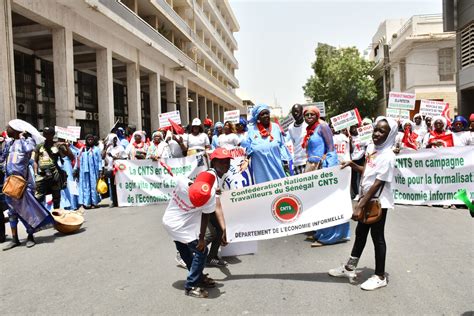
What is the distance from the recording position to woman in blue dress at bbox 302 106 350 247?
18.8ft

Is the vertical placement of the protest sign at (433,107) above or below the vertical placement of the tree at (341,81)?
below

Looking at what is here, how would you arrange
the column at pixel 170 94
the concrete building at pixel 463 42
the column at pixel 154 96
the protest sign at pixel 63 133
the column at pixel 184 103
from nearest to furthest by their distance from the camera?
the protest sign at pixel 63 133, the concrete building at pixel 463 42, the column at pixel 154 96, the column at pixel 170 94, the column at pixel 184 103

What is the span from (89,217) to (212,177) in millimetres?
5701

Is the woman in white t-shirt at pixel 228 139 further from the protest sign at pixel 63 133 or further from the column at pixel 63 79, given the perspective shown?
the column at pixel 63 79

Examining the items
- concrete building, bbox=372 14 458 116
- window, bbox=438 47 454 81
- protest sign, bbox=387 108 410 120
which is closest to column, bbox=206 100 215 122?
concrete building, bbox=372 14 458 116

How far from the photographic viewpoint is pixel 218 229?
14.8ft

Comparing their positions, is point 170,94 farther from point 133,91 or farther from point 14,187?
point 14,187

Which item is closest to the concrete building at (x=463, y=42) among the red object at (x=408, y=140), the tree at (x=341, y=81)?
the red object at (x=408, y=140)

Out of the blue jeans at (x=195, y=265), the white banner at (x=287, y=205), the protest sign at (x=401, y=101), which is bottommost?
the blue jeans at (x=195, y=265)

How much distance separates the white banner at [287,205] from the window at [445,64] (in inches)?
1239

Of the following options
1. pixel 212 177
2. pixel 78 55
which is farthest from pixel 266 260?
pixel 78 55

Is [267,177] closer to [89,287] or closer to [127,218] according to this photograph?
[89,287]

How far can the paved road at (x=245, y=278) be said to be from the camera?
3828 mm

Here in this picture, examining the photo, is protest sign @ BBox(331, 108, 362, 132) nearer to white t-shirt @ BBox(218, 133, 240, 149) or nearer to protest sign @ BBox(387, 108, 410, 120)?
protest sign @ BBox(387, 108, 410, 120)
